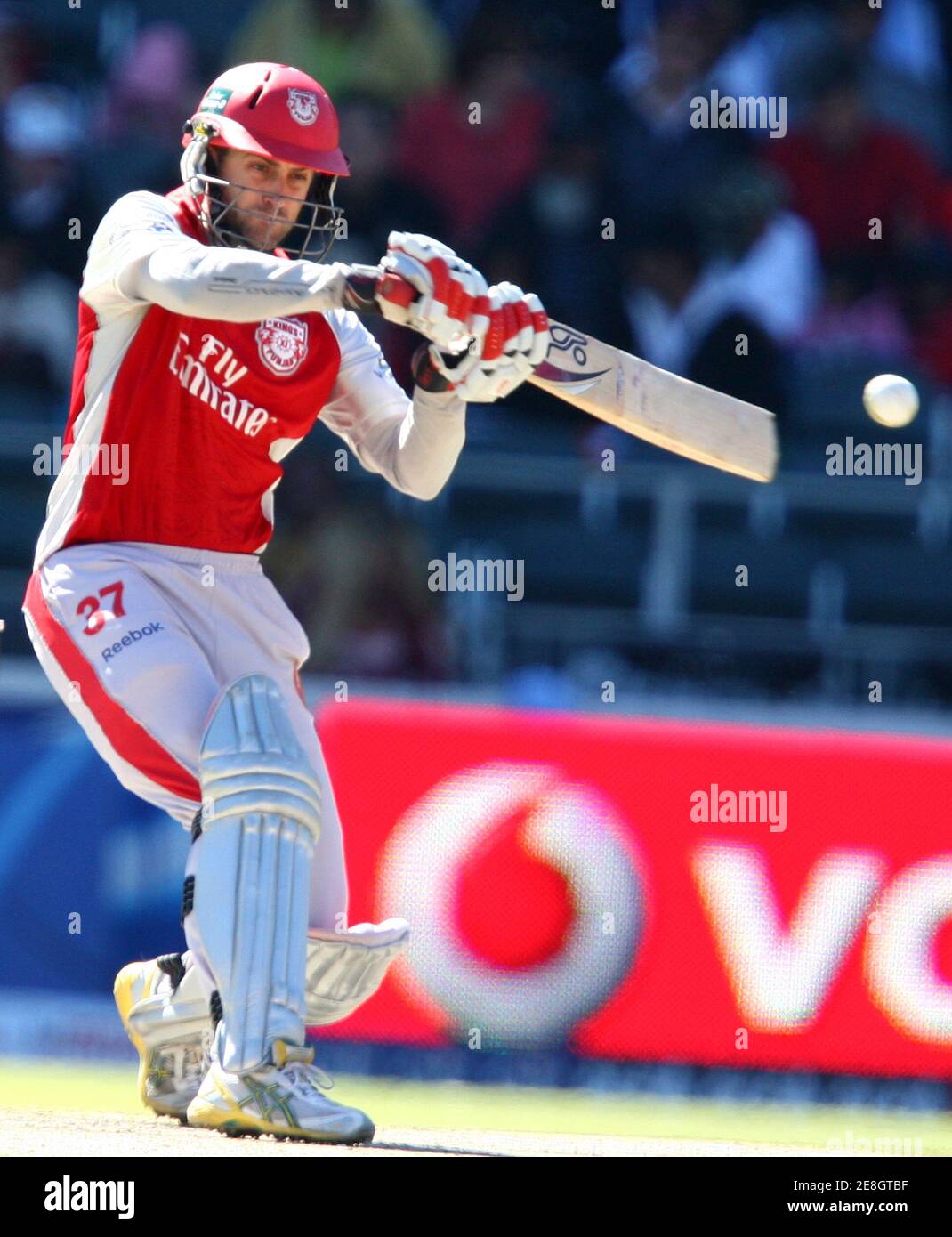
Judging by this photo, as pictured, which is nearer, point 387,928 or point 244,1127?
point 244,1127

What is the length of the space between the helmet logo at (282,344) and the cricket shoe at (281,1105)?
1233 millimetres

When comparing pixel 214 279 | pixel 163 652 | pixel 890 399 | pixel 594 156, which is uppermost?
pixel 594 156

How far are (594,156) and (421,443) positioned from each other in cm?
472

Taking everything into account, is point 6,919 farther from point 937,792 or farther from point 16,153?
point 16,153

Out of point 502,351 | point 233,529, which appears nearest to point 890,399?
point 502,351

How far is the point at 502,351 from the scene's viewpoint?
138 inches

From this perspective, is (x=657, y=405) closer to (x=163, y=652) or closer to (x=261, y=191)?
(x=261, y=191)

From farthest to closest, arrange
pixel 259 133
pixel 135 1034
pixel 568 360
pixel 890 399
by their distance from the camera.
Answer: pixel 890 399 < pixel 135 1034 < pixel 568 360 < pixel 259 133

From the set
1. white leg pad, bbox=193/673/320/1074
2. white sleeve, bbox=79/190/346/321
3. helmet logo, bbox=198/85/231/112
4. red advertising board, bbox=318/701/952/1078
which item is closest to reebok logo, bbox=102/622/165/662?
white leg pad, bbox=193/673/320/1074

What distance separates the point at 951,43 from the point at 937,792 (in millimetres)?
4488

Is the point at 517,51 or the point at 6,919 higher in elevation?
the point at 517,51

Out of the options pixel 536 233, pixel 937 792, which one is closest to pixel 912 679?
pixel 937 792

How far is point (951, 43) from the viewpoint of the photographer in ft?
29.3

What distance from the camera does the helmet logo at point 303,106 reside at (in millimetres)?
3707
